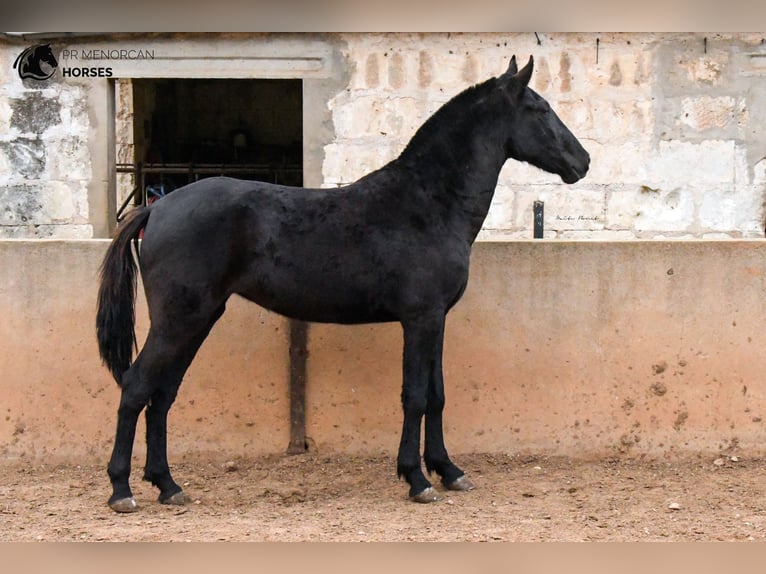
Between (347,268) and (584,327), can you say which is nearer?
(347,268)

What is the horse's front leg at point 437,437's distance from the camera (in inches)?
190

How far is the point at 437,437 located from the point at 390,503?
445 millimetres

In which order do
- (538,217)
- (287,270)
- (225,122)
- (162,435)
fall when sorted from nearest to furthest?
(287,270), (162,435), (538,217), (225,122)

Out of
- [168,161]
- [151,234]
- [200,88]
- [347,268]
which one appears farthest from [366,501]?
[200,88]

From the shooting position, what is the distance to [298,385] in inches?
213

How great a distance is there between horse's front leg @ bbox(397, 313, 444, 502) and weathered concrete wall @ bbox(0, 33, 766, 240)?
4.14m

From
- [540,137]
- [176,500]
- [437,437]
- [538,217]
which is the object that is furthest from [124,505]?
[538,217]

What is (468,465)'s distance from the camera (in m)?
5.30

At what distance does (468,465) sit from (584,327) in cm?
104

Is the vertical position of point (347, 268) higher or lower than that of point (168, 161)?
lower

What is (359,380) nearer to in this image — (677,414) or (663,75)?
(677,414)

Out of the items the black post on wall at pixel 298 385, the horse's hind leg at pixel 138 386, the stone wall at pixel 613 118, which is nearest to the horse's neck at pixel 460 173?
the black post on wall at pixel 298 385

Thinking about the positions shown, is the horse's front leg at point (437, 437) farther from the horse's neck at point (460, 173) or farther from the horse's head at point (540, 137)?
the horse's head at point (540, 137)

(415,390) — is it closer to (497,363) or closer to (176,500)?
(497,363)
